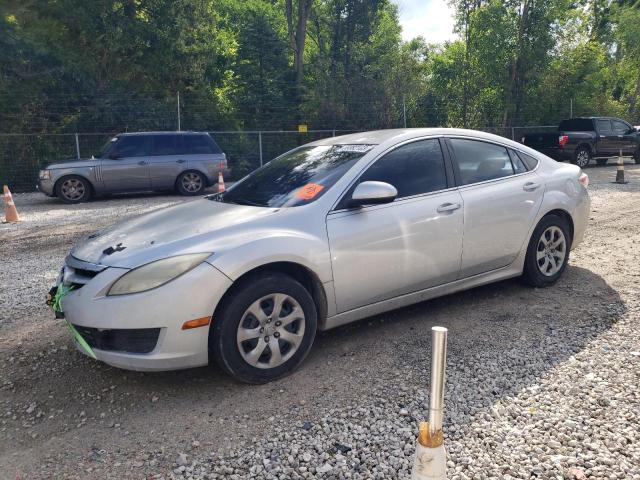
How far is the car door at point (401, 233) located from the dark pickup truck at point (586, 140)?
15.9 meters

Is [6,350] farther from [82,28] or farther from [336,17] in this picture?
[336,17]

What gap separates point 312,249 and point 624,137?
796 inches

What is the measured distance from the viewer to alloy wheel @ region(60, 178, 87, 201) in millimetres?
12145

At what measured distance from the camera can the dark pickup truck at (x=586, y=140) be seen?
1823cm

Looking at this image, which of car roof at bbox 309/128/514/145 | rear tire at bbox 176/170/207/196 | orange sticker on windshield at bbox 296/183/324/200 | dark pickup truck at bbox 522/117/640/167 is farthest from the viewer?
dark pickup truck at bbox 522/117/640/167

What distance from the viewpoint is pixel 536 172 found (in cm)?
498

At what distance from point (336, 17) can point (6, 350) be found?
26.6m

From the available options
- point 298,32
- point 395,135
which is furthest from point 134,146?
point 298,32

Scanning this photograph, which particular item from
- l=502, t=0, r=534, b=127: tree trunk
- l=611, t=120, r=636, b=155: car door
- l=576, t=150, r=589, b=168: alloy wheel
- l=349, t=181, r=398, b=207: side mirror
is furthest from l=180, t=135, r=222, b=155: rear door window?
l=502, t=0, r=534, b=127: tree trunk

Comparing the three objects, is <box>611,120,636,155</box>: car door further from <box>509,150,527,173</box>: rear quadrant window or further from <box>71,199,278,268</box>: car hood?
<box>71,199,278,268</box>: car hood

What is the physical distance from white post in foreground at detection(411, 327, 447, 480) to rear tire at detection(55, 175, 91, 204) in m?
12.1

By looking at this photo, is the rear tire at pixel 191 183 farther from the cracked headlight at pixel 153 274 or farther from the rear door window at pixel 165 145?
the cracked headlight at pixel 153 274

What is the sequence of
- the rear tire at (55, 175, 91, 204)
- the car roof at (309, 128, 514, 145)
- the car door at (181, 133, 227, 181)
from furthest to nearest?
the car door at (181, 133, 227, 181) < the rear tire at (55, 175, 91, 204) < the car roof at (309, 128, 514, 145)

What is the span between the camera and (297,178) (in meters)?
4.16
